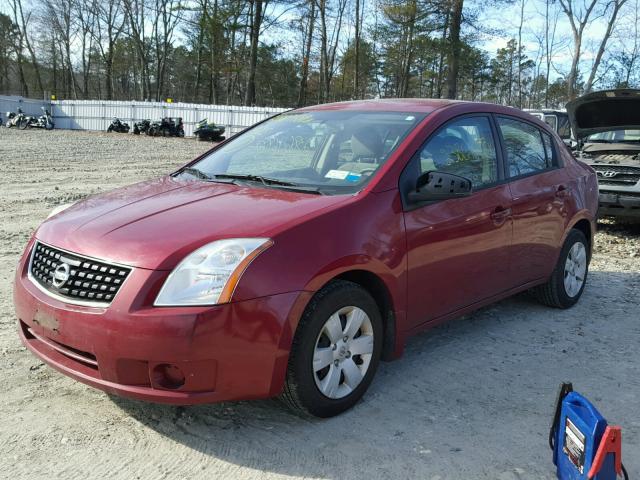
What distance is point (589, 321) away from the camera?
4.95 metres

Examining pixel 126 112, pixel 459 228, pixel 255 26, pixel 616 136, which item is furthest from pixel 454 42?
pixel 459 228

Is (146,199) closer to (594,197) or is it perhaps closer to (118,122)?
(594,197)

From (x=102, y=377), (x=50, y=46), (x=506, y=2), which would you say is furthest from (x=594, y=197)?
(x=50, y=46)

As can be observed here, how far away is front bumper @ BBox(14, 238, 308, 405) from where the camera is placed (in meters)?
2.59

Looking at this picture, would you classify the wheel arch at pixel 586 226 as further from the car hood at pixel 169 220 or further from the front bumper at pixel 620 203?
the car hood at pixel 169 220

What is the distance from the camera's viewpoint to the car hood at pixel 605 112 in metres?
7.74

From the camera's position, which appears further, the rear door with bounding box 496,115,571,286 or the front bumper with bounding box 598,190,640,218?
the front bumper with bounding box 598,190,640,218

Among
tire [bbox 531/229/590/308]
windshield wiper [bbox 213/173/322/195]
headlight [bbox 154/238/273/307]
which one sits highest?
windshield wiper [bbox 213/173/322/195]

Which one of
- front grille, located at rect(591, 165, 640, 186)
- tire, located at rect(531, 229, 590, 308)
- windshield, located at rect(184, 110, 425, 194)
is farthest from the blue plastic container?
front grille, located at rect(591, 165, 640, 186)

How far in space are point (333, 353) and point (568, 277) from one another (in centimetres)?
295

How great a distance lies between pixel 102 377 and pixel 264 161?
1.80 metres

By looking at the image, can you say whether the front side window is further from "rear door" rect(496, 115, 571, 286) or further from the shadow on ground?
the shadow on ground

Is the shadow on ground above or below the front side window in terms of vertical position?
below

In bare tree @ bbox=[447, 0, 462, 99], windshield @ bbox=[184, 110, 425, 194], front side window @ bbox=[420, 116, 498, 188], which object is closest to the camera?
windshield @ bbox=[184, 110, 425, 194]
